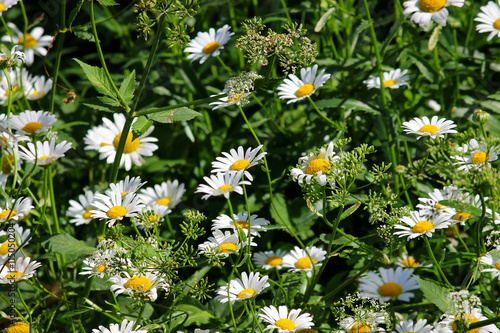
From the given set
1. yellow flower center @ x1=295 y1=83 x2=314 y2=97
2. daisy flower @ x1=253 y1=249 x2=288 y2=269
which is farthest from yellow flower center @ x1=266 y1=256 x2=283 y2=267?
yellow flower center @ x1=295 y1=83 x2=314 y2=97

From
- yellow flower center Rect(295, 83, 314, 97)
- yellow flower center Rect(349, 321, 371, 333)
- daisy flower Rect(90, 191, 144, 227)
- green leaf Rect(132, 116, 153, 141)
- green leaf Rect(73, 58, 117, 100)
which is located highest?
green leaf Rect(73, 58, 117, 100)

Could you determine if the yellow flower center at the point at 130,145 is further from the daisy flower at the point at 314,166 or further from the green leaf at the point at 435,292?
the green leaf at the point at 435,292

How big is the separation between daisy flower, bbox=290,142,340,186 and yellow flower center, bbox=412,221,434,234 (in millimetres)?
312

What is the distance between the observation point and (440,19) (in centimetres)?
172

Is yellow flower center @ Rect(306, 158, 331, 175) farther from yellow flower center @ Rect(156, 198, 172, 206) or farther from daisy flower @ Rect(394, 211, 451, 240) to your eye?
yellow flower center @ Rect(156, 198, 172, 206)

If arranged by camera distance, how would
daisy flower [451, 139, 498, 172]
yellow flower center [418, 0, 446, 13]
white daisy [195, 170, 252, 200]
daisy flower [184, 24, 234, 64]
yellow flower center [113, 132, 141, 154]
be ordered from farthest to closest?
daisy flower [184, 24, 234, 64] < yellow flower center [113, 132, 141, 154] < yellow flower center [418, 0, 446, 13] < white daisy [195, 170, 252, 200] < daisy flower [451, 139, 498, 172]

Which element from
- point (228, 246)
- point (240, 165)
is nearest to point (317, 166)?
point (240, 165)

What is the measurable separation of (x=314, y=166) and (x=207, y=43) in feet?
3.24

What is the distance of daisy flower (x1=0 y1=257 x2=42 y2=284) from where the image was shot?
1.48 m

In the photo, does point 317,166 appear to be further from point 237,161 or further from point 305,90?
point 305,90

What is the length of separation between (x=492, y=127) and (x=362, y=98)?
1.77 ft

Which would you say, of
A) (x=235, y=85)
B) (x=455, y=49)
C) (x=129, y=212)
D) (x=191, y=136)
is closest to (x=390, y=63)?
(x=455, y=49)

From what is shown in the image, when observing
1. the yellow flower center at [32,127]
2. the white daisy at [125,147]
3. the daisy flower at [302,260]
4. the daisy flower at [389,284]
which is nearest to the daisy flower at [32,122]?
the yellow flower center at [32,127]

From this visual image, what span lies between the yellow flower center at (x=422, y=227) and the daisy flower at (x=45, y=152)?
3.44 ft
